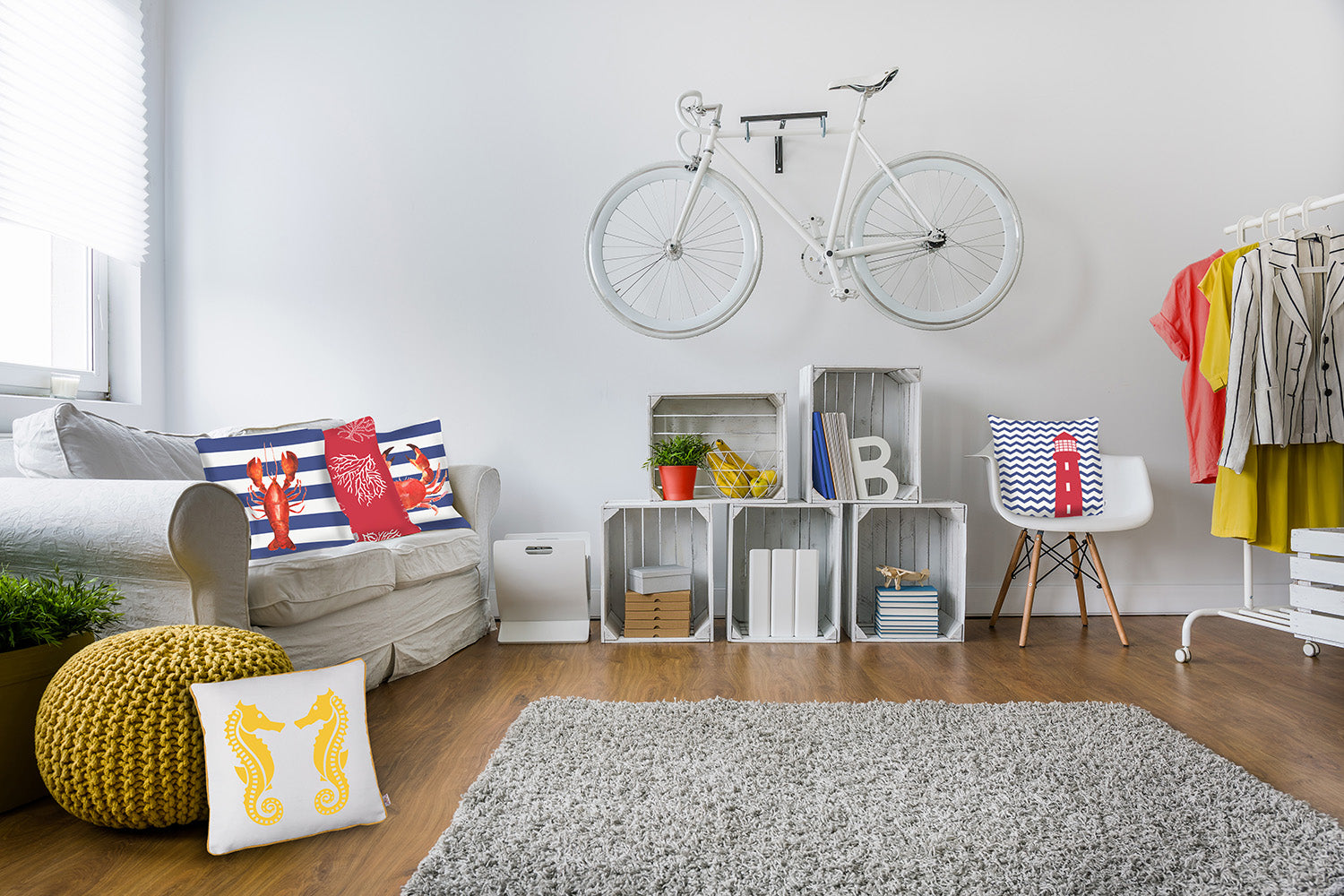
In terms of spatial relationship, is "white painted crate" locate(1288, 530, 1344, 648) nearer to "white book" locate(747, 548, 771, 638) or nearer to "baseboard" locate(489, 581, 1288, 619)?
"baseboard" locate(489, 581, 1288, 619)

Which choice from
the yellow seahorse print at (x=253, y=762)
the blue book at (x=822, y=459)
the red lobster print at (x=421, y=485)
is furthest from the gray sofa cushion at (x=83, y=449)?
the blue book at (x=822, y=459)

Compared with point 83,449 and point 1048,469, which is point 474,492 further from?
point 1048,469

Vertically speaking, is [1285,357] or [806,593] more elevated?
[1285,357]

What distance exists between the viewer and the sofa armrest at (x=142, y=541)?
1424 mm

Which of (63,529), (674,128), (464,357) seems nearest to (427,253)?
(464,357)

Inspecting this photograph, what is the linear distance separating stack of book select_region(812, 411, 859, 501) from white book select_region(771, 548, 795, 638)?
268 millimetres

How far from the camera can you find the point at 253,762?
1.14 meters

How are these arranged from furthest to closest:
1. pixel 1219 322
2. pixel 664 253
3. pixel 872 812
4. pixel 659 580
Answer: pixel 664 253 → pixel 659 580 → pixel 1219 322 → pixel 872 812

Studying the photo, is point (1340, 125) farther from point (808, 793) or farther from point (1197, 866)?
point (808, 793)

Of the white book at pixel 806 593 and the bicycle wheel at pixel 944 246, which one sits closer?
the white book at pixel 806 593

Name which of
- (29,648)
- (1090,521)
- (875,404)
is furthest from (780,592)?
(29,648)

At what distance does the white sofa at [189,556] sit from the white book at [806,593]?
1.10 m

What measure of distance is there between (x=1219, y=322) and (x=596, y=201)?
2135mm

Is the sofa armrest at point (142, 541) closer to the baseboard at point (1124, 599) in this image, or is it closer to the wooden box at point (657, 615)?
the wooden box at point (657, 615)
